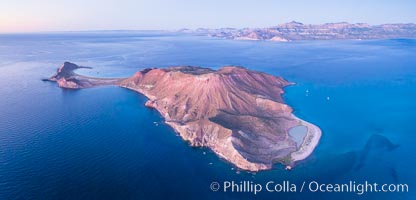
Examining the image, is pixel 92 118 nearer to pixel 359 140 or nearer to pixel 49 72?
pixel 359 140

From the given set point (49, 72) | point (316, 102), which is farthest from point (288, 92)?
point (49, 72)

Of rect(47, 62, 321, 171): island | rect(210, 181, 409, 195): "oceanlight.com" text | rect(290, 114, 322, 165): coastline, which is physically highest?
rect(47, 62, 321, 171): island

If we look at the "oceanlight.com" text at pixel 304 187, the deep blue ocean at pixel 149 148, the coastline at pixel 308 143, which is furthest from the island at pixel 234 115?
the "oceanlight.com" text at pixel 304 187

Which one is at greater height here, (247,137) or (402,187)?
(247,137)

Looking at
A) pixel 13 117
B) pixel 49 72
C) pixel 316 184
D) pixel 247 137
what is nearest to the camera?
pixel 316 184

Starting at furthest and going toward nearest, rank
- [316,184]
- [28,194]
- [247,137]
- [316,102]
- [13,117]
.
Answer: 1. [316,102]
2. [13,117]
3. [247,137]
4. [316,184]
5. [28,194]

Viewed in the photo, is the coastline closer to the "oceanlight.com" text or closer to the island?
the island

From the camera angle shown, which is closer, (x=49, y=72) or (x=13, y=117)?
(x=13, y=117)

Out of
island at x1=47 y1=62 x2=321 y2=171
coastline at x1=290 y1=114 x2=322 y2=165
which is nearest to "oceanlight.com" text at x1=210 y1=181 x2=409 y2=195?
island at x1=47 y1=62 x2=321 y2=171

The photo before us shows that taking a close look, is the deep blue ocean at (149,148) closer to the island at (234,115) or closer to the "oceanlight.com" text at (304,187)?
the "oceanlight.com" text at (304,187)
